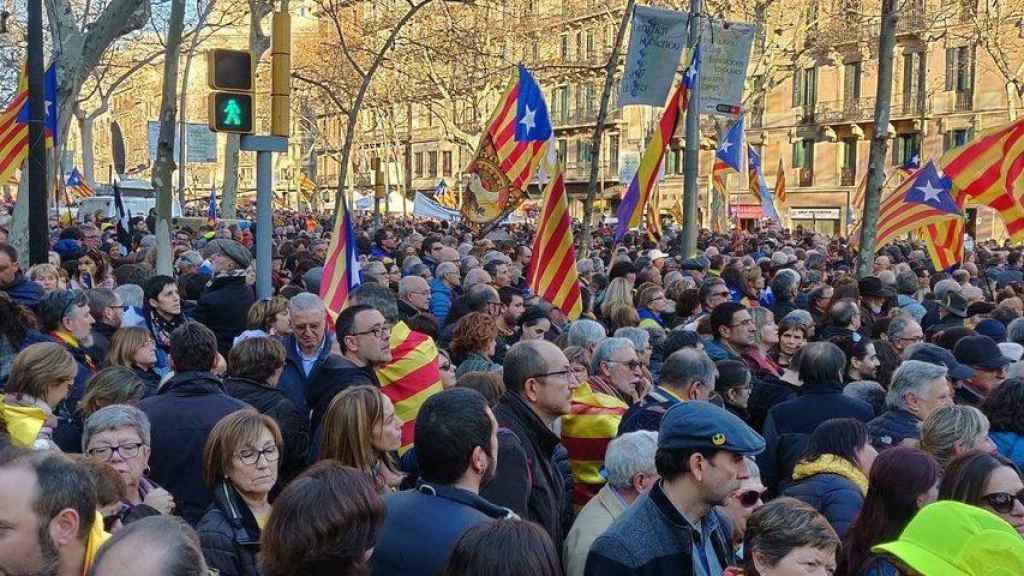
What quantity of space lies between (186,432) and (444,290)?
600cm

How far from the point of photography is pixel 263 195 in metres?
8.36

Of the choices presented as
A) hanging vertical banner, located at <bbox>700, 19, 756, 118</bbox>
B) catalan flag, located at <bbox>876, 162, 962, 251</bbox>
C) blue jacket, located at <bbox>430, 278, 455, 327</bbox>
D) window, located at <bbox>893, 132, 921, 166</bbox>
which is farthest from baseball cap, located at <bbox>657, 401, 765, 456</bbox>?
window, located at <bbox>893, 132, 921, 166</bbox>

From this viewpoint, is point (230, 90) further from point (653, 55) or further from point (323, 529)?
point (653, 55)

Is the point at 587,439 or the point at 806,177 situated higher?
the point at 806,177

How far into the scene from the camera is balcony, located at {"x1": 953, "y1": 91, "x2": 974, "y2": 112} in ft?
141

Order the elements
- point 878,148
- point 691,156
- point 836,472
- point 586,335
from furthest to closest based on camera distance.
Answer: point 691,156 → point 878,148 → point 586,335 → point 836,472

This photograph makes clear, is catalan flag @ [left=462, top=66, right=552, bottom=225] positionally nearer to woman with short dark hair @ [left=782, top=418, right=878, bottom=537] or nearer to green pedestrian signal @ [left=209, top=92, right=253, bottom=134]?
green pedestrian signal @ [left=209, top=92, right=253, bottom=134]

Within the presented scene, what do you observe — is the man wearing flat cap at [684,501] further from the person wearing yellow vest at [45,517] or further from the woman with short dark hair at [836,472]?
the person wearing yellow vest at [45,517]

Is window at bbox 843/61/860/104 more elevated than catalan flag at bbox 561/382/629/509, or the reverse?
window at bbox 843/61/860/104

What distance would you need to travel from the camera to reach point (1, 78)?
119 ft

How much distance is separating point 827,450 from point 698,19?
1140 cm

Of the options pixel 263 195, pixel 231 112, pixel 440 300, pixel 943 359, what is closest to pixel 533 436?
pixel 943 359

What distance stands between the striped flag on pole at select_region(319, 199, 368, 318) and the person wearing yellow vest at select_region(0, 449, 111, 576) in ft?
17.1

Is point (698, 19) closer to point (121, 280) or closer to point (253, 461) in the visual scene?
point (121, 280)
